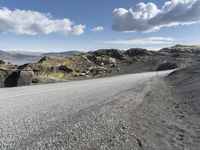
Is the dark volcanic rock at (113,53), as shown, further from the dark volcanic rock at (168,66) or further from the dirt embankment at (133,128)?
the dirt embankment at (133,128)

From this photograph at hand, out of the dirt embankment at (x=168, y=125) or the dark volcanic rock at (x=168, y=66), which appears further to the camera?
the dark volcanic rock at (x=168, y=66)

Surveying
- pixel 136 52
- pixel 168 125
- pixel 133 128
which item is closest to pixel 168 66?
pixel 136 52

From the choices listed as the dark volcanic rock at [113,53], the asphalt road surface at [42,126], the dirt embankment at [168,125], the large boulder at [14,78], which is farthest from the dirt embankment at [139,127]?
the dark volcanic rock at [113,53]

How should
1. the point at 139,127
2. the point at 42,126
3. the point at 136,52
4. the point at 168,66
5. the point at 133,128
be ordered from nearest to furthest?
the point at 42,126, the point at 133,128, the point at 139,127, the point at 168,66, the point at 136,52

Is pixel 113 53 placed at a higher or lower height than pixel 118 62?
higher

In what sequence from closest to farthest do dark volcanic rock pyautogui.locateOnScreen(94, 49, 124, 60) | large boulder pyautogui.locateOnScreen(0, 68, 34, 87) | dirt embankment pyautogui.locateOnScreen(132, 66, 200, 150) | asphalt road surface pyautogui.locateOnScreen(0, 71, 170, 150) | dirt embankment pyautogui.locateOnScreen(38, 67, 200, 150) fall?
asphalt road surface pyautogui.locateOnScreen(0, 71, 170, 150)
dirt embankment pyautogui.locateOnScreen(38, 67, 200, 150)
dirt embankment pyautogui.locateOnScreen(132, 66, 200, 150)
large boulder pyautogui.locateOnScreen(0, 68, 34, 87)
dark volcanic rock pyautogui.locateOnScreen(94, 49, 124, 60)

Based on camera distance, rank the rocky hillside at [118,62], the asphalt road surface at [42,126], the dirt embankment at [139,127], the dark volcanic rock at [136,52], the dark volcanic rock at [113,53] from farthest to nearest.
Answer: the dark volcanic rock at [136,52]
the dark volcanic rock at [113,53]
the rocky hillside at [118,62]
the dirt embankment at [139,127]
the asphalt road surface at [42,126]

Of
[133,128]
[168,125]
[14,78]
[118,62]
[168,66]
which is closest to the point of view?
[133,128]

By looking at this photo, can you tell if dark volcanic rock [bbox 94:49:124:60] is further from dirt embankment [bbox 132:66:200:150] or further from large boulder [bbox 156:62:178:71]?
dirt embankment [bbox 132:66:200:150]

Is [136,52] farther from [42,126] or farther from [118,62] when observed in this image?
[42,126]

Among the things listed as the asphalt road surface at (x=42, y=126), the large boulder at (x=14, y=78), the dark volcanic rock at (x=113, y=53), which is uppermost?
the asphalt road surface at (x=42, y=126)

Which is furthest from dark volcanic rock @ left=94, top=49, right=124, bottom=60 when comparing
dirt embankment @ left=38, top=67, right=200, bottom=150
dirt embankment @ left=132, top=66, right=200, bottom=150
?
dirt embankment @ left=38, top=67, right=200, bottom=150

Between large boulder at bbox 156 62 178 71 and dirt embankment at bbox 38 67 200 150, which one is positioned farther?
large boulder at bbox 156 62 178 71

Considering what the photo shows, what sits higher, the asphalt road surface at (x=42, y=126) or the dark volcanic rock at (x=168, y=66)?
the asphalt road surface at (x=42, y=126)
